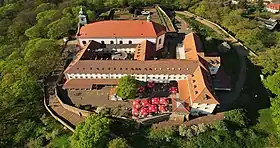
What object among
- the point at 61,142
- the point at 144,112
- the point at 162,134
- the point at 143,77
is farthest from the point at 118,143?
the point at 143,77

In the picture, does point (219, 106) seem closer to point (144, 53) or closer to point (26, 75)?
point (144, 53)

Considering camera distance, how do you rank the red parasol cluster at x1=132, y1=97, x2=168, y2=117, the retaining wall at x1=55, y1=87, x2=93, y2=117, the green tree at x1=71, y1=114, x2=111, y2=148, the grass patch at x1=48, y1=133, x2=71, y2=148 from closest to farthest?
the green tree at x1=71, y1=114, x2=111, y2=148 < the grass patch at x1=48, y1=133, x2=71, y2=148 < the red parasol cluster at x1=132, y1=97, x2=168, y2=117 < the retaining wall at x1=55, y1=87, x2=93, y2=117

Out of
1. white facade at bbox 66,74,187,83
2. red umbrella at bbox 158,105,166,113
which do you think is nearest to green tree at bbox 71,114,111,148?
red umbrella at bbox 158,105,166,113

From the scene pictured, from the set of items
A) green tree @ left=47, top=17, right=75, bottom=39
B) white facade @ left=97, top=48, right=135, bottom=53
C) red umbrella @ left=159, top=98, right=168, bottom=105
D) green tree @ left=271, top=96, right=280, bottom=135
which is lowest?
green tree @ left=271, top=96, right=280, bottom=135

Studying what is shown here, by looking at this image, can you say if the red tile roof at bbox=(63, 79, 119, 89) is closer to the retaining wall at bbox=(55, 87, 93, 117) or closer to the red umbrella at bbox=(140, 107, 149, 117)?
the retaining wall at bbox=(55, 87, 93, 117)

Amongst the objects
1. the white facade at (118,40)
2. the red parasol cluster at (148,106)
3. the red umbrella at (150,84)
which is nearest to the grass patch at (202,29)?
the white facade at (118,40)

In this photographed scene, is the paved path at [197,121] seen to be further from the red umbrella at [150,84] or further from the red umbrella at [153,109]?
the red umbrella at [150,84]

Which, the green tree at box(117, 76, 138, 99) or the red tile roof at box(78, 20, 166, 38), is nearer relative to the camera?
the green tree at box(117, 76, 138, 99)
